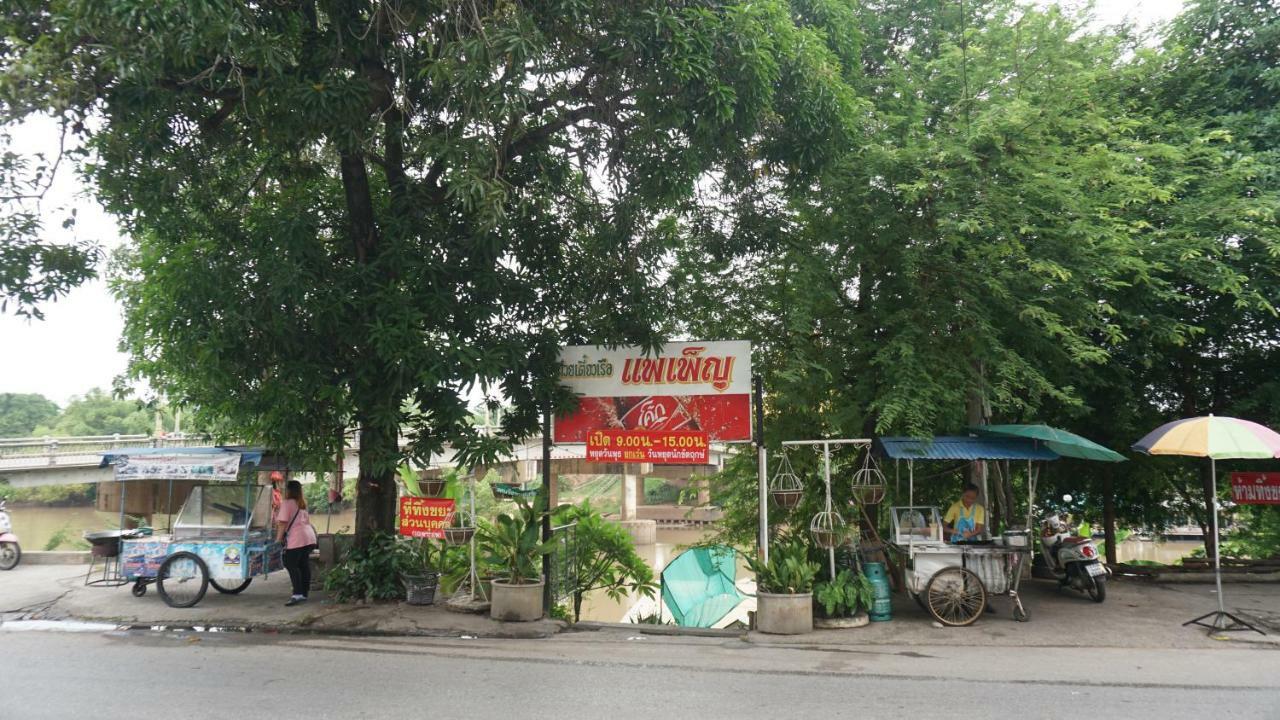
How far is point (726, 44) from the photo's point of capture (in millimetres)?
8594

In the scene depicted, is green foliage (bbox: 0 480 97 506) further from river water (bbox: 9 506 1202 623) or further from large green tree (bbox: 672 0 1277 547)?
large green tree (bbox: 672 0 1277 547)

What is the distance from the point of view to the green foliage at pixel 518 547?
9578 millimetres

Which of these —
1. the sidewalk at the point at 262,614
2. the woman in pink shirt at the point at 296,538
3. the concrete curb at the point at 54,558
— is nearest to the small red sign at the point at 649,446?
the sidewalk at the point at 262,614

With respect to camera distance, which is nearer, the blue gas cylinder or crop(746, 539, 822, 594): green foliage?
crop(746, 539, 822, 594): green foliage

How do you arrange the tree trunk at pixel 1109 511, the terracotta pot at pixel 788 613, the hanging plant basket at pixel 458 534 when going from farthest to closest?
the tree trunk at pixel 1109 511, the hanging plant basket at pixel 458 534, the terracotta pot at pixel 788 613

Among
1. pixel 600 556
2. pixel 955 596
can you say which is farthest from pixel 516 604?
pixel 955 596

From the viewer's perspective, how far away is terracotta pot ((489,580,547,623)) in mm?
9422

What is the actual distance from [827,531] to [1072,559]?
3.97 m

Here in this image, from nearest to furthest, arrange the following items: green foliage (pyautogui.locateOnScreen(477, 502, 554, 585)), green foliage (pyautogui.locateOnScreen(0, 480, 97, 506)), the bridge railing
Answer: green foliage (pyautogui.locateOnScreen(477, 502, 554, 585))
the bridge railing
green foliage (pyautogui.locateOnScreen(0, 480, 97, 506))

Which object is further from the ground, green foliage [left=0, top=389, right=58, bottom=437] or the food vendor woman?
green foliage [left=0, top=389, right=58, bottom=437]

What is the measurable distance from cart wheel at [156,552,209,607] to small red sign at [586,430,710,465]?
5.52 metres

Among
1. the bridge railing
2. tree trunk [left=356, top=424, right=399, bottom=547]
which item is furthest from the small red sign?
the bridge railing

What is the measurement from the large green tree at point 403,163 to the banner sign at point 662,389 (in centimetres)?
42

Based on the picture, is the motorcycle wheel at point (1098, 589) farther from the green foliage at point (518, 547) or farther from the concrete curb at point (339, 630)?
the green foliage at point (518, 547)
